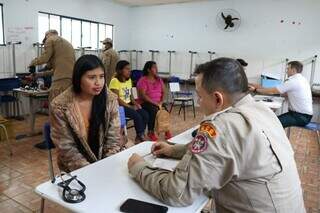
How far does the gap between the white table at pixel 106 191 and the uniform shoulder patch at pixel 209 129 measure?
1.03ft

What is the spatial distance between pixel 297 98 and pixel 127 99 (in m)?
2.29

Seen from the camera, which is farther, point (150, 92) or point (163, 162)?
point (150, 92)

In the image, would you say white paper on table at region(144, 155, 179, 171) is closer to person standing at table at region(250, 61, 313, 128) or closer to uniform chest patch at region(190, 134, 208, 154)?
uniform chest patch at region(190, 134, 208, 154)

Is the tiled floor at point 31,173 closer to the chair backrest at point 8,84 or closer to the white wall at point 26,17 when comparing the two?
the chair backrest at point 8,84

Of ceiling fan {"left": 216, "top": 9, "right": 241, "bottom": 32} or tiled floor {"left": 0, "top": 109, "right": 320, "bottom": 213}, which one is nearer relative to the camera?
tiled floor {"left": 0, "top": 109, "right": 320, "bottom": 213}

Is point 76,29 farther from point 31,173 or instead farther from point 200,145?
point 200,145

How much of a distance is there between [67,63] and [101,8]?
3.53m

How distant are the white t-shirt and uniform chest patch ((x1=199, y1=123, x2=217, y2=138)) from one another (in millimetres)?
3175

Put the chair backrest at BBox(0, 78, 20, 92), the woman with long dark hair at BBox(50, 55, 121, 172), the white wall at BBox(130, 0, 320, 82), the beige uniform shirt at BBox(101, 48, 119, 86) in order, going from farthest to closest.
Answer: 1. the white wall at BBox(130, 0, 320, 82)
2. the beige uniform shirt at BBox(101, 48, 119, 86)
3. the chair backrest at BBox(0, 78, 20, 92)
4. the woman with long dark hair at BBox(50, 55, 121, 172)

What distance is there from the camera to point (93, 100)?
194 centimetres

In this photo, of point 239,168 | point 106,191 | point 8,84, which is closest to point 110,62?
point 8,84

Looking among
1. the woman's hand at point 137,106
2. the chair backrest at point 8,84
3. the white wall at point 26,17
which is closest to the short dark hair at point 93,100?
the woman's hand at point 137,106

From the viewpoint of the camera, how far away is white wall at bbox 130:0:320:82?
20.3 ft

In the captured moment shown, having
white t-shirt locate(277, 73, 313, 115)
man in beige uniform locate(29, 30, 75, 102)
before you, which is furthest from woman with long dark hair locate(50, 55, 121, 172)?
white t-shirt locate(277, 73, 313, 115)
